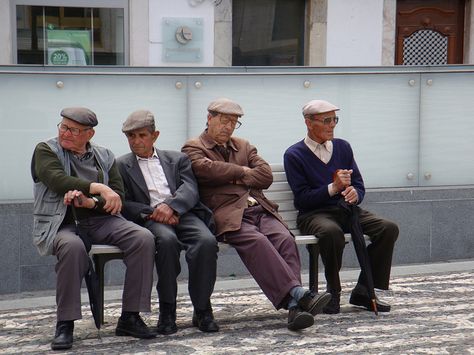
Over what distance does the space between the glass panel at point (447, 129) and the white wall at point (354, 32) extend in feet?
13.5

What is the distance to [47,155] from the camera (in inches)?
240

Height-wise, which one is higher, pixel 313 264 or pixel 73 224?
pixel 73 224

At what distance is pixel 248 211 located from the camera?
6746mm

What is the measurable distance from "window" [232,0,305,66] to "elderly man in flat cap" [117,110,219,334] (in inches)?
263

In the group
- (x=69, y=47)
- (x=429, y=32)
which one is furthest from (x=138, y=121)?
(x=429, y=32)

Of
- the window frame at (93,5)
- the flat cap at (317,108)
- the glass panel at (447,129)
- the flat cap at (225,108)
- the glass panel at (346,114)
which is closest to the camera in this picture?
the flat cap at (225,108)

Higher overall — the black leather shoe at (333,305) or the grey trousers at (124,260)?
the grey trousers at (124,260)

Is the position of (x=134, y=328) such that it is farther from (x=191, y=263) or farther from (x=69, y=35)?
(x=69, y=35)

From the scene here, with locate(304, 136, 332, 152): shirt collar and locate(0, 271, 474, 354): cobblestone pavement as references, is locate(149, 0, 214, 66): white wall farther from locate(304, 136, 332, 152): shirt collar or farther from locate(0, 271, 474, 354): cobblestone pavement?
locate(304, 136, 332, 152): shirt collar

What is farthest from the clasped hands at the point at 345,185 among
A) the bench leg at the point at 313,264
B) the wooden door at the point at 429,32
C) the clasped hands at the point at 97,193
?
the wooden door at the point at 429,32

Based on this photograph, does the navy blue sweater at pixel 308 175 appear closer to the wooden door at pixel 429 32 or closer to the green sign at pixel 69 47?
the green sign at pixel 69 47

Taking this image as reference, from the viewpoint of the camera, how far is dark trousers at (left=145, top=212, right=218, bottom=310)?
242 inches

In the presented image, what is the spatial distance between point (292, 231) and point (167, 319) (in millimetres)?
1269

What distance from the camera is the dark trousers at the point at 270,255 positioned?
6.25 meters
